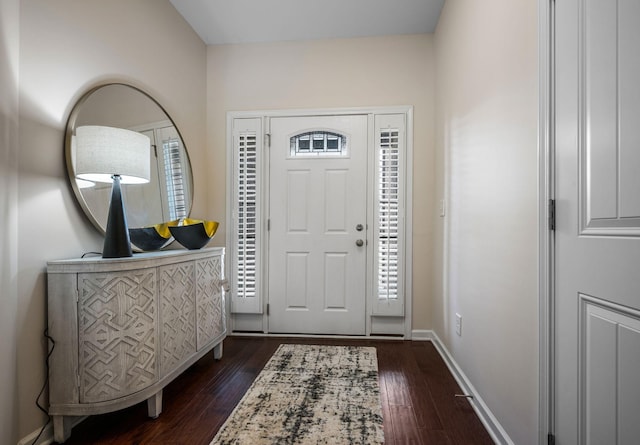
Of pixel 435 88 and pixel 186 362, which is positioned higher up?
pixel 435 88

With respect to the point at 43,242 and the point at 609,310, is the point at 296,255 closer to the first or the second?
the point at 43,242

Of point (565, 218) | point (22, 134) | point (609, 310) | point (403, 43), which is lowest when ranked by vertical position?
point (609, 310)

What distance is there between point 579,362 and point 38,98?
2.36m

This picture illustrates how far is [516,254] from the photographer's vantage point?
1440 millimetres

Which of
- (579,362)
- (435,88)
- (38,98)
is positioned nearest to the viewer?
(579,362)

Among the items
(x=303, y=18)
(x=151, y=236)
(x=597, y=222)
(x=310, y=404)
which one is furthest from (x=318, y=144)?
(x=597, y=222)

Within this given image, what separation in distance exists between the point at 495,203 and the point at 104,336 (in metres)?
1.94

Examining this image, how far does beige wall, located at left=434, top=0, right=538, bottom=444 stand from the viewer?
133 cm

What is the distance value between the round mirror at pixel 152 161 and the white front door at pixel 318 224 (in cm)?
82

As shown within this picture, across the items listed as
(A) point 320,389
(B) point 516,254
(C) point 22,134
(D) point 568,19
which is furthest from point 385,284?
(C) point 22,134

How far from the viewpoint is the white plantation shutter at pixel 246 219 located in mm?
3145

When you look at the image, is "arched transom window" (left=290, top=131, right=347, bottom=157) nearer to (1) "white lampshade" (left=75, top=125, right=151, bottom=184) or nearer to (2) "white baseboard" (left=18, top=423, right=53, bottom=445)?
(1) "white lampshade" (left=75, top=125, right=151, bottom=184)

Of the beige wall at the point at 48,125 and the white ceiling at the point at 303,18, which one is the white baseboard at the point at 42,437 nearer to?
the beige wall at the point at 48,125

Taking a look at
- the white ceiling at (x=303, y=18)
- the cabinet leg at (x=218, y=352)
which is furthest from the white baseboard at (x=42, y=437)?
the white ceiling at (x=303, y=18)
